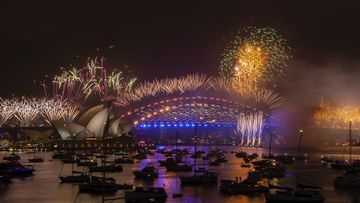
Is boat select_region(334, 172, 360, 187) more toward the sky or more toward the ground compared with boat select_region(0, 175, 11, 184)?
more toward the sky

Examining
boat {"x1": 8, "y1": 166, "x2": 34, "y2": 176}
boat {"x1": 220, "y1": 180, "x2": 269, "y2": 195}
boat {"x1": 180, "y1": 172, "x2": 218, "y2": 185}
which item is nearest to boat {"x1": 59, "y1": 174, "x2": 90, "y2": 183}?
boat {"x1": 180, "y1": 172, "x2": 218, "y2": 185}

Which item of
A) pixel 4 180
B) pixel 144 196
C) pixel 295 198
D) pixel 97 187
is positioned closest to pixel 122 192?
pixel 97 187

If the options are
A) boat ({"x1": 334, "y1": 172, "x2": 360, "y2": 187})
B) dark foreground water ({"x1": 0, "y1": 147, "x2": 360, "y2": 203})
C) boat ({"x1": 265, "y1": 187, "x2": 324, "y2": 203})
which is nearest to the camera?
boat ({"x1": 265, "y1": 187, "x2": 324, "y2": 203})

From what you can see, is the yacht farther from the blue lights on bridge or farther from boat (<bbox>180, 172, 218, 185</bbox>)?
the blue lights on bridge

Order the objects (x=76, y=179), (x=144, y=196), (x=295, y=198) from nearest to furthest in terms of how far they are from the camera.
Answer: (x=295, y=198), (x=144, y=196), (x=76, y=179)

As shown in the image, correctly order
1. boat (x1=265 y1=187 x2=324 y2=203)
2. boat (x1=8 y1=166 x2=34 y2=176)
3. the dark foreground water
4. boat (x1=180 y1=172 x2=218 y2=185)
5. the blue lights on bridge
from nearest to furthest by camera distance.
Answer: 1. boat (x1=265 y1=187 x2=324 y2=203)
2. the dark foreground water
3. boat (x1=180 y1=172 x2=218 y2=185)
4. boat (x1=8 y1=166 x2=34 y2=176)
5. the blue lights on bridge

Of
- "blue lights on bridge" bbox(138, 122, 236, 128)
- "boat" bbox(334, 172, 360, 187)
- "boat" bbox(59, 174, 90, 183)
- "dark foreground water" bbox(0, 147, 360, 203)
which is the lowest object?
"dark foreground water" bbox(0, 147, 360, 203)

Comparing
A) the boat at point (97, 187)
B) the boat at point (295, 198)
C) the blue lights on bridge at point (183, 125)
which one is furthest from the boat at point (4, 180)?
the blue lights on bridge at point (183, 125)

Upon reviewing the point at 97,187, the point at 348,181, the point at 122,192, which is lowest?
the point at 122,192

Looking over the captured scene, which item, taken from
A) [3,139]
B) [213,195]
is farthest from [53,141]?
[213,195]

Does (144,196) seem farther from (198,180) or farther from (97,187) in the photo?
(198,180)

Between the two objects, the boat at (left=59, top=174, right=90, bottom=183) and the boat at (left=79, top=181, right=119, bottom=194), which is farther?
the boat at (left=59, top=174, right=90, bottom=183)

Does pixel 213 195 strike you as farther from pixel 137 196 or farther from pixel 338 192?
pixel 338 192

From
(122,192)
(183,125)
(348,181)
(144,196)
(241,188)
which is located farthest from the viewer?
(183,125)
